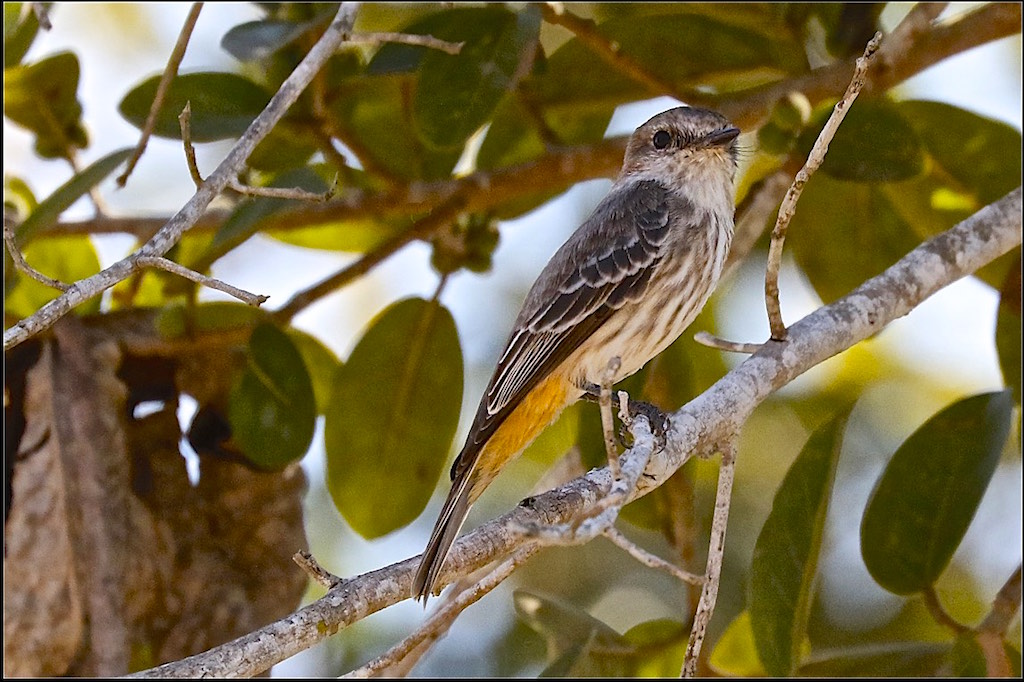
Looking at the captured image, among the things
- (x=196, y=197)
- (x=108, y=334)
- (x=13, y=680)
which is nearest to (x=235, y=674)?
(x=196, y=197)

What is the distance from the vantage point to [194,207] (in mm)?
2727

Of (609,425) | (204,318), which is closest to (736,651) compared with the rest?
(609,425)

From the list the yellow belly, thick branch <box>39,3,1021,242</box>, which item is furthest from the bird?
thick branch <box>39,3,1021,242</box>

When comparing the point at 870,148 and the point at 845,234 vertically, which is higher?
the point at 845,234

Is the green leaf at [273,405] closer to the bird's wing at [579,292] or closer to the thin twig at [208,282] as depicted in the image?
the bird's wing at [579,292]

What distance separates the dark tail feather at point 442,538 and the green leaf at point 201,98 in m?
1.51

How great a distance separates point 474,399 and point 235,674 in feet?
11.7

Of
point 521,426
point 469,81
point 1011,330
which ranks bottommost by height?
point 521,426

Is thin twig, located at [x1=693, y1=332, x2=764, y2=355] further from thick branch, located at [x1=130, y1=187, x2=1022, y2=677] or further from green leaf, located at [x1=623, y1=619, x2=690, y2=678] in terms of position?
green leaf, located at [x1=623, y1=619, x2=690, y2=678]

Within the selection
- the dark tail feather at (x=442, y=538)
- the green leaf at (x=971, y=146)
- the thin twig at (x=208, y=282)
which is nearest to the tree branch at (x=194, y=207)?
the thin twig at (x=208, y=282)

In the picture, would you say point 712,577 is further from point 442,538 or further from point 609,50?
point 609,50

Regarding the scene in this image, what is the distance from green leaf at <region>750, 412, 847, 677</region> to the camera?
336cm

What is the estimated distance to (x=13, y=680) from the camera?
12.5 feet

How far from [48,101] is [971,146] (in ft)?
10.3
